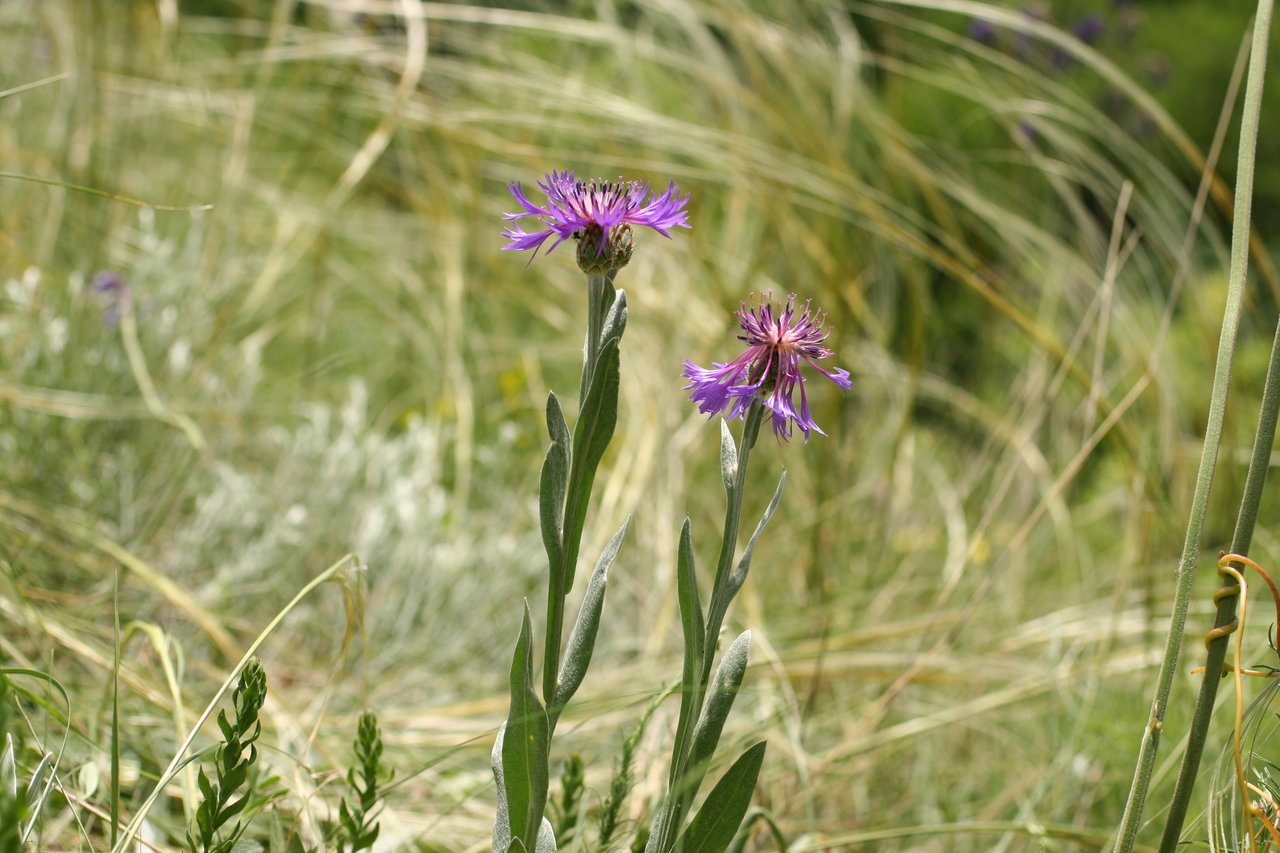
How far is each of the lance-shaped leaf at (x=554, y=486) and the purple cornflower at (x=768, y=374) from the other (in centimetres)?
10

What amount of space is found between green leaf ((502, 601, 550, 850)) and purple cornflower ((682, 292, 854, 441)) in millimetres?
202

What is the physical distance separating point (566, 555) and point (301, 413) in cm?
214

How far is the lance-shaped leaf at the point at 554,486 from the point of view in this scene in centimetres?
72

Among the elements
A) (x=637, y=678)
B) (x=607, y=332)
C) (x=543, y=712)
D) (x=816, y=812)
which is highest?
(x=607, y=332)

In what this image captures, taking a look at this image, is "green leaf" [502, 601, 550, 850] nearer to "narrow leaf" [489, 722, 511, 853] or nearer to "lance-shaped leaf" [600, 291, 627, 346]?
"narrow leaf" [489, 722, 511, 853]

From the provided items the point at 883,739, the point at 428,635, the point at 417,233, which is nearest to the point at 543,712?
the point at 883,739

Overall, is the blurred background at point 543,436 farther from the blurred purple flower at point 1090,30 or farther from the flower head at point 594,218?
the blurred purple flower at point 1090,30

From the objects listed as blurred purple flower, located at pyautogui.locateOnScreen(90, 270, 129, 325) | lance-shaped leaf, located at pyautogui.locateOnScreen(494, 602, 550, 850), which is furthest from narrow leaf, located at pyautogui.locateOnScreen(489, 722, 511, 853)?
blurred purple flower, located at pyautogui.locateOnScreen(90, 270, 129, 325)

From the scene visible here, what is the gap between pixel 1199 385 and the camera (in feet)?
14.8

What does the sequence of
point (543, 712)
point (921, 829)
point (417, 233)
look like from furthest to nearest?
point (417, 233)
point (921, 829)
point (543, 712)

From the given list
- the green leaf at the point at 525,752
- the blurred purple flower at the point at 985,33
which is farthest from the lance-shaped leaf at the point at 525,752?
the blurred purple flower at the point at 985,33

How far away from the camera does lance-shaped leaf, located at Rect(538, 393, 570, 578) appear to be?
717 millimetres

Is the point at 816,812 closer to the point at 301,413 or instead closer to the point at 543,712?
the point at 543,712

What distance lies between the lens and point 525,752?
746mm
